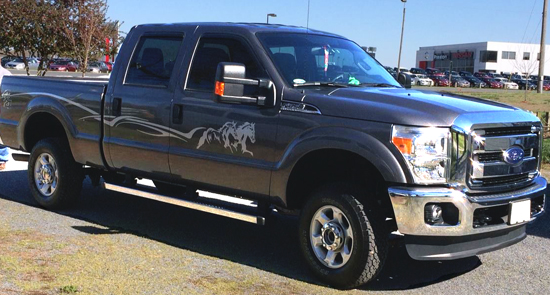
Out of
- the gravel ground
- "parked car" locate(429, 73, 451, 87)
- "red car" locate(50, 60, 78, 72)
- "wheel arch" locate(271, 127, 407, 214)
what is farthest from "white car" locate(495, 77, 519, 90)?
"wheel arch" locate(271, 127, 407, 214)

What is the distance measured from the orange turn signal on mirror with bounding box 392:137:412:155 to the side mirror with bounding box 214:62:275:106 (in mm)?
1157

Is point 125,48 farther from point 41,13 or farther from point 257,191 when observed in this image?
point 41,13

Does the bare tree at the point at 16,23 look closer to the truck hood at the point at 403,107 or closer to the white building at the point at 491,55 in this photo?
the truck hood at the point at 403,107

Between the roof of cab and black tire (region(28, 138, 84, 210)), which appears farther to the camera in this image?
black tire (region(28, 138, 84, 210))

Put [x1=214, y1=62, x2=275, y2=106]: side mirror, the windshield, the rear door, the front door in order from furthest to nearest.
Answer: the rear door, the windshield, the front door, [x1=214, y1=62, x2=275, y2=106]: side mirror

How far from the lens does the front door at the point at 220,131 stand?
18.8 feet

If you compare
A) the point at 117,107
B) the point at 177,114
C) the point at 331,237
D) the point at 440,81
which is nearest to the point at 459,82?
the point at 440,81

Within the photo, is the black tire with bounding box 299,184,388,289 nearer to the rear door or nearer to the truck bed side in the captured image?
the rear door

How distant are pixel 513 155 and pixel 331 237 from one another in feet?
4.84

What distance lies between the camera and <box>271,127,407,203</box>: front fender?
4941mm

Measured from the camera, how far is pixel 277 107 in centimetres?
564

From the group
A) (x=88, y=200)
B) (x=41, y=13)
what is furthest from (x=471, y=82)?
(x=88, y=200)

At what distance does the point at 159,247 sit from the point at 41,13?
53.5ft

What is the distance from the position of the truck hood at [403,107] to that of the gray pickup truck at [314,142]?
0.01m
